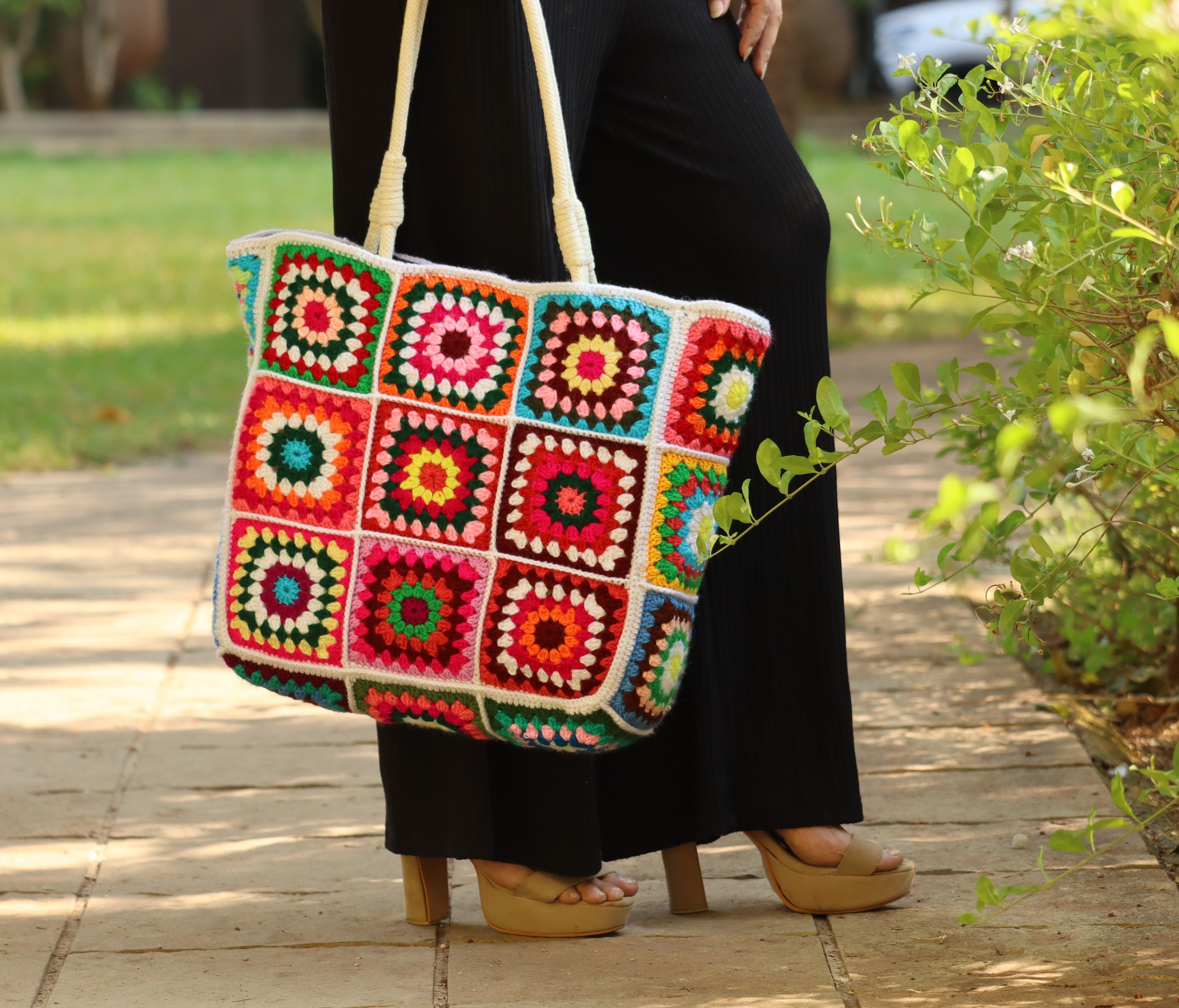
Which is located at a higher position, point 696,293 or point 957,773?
point 696,293

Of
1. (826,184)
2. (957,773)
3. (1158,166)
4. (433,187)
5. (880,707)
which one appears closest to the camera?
(1158,166)

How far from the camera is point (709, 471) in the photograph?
1.76 metres

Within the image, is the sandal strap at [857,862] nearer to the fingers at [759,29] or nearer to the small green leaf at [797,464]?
the small green leaf at [797,464]

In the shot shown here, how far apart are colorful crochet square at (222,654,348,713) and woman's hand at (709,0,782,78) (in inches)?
39.6

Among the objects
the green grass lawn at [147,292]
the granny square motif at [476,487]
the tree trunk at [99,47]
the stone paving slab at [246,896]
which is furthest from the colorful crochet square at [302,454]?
the tree trunk at [99,47]

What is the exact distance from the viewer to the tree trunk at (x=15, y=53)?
23188mm

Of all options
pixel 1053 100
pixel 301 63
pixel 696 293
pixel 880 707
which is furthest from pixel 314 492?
pixel 301 63

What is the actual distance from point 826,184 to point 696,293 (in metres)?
14.0

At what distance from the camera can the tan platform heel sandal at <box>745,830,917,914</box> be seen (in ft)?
6.95

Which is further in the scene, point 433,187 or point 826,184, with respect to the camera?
point 826,184

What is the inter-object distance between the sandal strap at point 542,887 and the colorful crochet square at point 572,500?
1.75 ft

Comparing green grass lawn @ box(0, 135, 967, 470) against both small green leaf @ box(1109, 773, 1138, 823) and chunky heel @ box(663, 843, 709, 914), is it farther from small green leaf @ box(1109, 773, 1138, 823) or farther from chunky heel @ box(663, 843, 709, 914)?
small green leaf @ box(1109, 773, 1138, 823)

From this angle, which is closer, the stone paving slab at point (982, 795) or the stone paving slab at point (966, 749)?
the stone paving slab at point (982, 795)

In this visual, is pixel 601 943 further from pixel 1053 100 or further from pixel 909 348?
pixel 909 348
